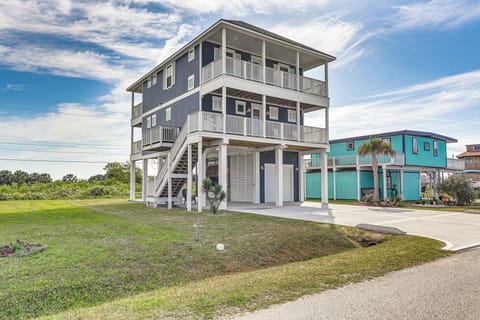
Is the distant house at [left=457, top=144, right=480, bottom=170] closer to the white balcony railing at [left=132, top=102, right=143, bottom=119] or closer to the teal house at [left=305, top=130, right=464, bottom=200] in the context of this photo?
the teal house at [left=305, top=130, right=464, bottom=200]

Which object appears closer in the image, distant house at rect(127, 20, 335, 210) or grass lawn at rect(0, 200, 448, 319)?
grass lawn at rect(0, 200, 448, 319)

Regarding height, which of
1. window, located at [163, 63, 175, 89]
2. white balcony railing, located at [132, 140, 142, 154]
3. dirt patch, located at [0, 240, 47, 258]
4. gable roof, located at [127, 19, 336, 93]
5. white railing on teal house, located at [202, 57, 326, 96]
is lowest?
dirt patch, located at [0, 240, 47, 258]

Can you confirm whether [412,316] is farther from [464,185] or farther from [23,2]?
[464,185]

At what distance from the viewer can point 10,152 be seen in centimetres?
→ 4391

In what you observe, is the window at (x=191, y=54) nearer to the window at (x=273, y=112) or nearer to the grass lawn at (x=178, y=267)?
the window at (x=273, y=112)

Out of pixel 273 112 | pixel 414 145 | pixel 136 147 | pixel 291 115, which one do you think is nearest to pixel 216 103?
pixel 273 112

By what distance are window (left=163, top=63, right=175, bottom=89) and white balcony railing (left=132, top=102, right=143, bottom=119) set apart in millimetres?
4763

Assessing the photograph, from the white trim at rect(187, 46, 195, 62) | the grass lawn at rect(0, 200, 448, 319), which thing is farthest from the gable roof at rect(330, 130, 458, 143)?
the grass lawn at rect(0, 200, 448, 319)

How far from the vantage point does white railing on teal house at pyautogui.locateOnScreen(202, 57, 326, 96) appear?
55.1 ft

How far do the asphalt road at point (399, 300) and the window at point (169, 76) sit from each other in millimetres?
18844

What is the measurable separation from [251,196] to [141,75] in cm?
1319

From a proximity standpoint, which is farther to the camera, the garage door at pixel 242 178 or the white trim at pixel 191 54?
the garage door at pixel 242 178

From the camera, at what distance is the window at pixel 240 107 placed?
19844 millimetres

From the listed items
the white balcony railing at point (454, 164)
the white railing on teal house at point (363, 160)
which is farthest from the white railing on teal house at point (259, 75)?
the white balcony railing at point (454, 164)
